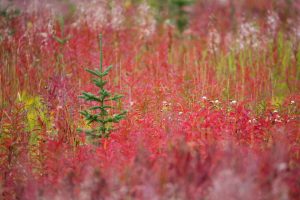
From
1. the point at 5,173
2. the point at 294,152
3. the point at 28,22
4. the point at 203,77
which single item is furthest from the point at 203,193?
the point at 28,22

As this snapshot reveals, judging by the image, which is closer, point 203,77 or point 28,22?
point 203,77

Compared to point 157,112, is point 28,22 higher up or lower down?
higher up

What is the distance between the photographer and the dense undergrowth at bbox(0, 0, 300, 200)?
3.27 metres

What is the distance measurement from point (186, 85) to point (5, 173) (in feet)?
8.79

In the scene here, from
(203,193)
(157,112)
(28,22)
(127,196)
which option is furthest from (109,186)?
(28,22)

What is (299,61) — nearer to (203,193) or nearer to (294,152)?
(294,152)

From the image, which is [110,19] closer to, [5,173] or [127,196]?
[5,173]

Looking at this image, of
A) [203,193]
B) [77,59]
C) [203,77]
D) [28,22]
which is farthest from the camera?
[28,22]

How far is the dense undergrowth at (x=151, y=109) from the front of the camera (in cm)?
327

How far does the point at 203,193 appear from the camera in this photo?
320 cm

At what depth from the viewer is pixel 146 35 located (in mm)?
8438

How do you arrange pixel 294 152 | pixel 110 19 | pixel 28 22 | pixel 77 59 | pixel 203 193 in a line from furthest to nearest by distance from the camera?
pixel 110 19 → pixel 28 22 → pixel 77 59 → pixel 294 152 → pixel 203 193

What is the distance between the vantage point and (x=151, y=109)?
17.4 feet

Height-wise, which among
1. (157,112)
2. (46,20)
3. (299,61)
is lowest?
(157,112)
